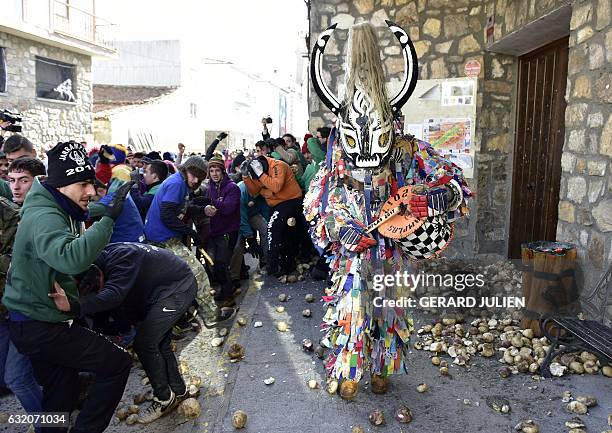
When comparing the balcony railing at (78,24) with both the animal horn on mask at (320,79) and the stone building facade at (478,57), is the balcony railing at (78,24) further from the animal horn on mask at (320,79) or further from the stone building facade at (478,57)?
the animal horn on mask at (320,79)

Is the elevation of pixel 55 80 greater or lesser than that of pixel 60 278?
greater

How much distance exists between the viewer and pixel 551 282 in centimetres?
409

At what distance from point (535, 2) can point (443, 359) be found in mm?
3670

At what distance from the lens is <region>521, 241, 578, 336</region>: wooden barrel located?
4098 millimetres

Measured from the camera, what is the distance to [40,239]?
248 cm

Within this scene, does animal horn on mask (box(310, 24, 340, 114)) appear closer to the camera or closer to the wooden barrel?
the wooden barrel

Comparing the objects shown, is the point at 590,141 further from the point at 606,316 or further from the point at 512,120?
the point at 512,120

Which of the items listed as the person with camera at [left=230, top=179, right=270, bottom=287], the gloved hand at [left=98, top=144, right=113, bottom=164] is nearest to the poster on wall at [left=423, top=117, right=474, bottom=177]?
the person with camera at [left=230, top=179, right=270, bottom=287]

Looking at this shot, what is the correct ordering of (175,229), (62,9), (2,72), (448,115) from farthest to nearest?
(62,9)
(2,72)
(448,115)
(175,229)

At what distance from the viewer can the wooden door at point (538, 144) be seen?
556 centimetres

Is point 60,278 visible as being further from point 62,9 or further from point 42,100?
point 62,9

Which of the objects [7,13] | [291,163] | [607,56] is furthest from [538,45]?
[7,13]

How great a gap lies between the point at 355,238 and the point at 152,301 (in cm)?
142

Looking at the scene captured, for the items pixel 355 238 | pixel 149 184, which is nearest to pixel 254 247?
pixel 149 184
